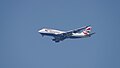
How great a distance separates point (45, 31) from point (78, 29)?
18270mm

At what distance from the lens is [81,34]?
187500mm

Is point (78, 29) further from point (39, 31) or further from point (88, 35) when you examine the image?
point (39, 31)

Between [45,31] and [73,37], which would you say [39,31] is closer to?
[45,31]

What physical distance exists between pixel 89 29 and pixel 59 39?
27.1 m

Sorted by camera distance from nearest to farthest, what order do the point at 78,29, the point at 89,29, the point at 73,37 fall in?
the point at 78,29 < the point at 73,37 < the point at 89,29

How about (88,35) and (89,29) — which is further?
(89,29)

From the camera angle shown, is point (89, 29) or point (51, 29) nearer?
point (51, 29)

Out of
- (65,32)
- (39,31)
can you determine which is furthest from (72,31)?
(39,31)

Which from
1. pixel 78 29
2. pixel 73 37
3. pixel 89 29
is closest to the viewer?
pixel 78 29

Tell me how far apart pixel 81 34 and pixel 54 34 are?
18.6 m

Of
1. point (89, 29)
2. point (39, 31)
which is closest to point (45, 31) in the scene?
point (39, 31)

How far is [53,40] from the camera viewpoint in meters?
179

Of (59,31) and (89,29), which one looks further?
(89,29)

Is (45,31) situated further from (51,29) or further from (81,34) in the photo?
(81,34)
